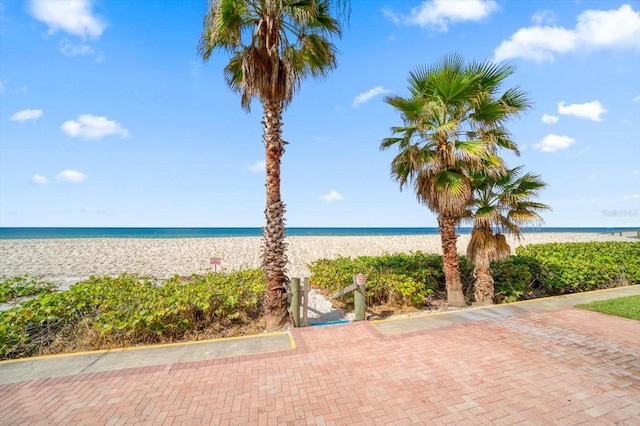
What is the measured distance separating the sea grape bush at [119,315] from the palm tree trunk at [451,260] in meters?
5.23

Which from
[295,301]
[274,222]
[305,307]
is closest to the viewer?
[295,301]

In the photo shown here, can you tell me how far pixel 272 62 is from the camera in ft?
21.9

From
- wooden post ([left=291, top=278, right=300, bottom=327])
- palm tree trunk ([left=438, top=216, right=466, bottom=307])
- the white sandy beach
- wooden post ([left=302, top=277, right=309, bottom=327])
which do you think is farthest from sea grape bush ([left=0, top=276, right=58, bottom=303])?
palm tree trunk ([left=438, top=216, right=466, bottom=307])

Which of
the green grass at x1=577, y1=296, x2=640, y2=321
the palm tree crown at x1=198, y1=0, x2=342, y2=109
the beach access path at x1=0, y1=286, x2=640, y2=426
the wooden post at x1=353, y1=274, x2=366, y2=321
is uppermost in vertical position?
the palm tree crown at x1=198, y1=0, x2=342, y2=109

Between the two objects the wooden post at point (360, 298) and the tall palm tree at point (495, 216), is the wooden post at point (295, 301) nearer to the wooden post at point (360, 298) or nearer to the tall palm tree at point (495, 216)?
the wooden post at point (360, 298)

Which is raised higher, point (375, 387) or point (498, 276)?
point (498, 276)

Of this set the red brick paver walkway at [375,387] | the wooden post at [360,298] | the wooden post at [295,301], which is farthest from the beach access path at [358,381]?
the wooden post at [360,298]

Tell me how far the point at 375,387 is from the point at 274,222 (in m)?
4.01

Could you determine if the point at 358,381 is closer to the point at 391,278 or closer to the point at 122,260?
the point at 391,278

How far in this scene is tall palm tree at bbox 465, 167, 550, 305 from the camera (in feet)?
25.9

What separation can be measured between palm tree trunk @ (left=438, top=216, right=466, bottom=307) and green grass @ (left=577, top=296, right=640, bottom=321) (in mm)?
2805

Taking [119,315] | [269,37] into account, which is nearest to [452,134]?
[269,37]

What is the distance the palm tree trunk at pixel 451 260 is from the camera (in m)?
8.09

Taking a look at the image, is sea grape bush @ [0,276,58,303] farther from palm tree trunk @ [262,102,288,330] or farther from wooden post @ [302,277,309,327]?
→ wooden post @ [302,277,309,327]
